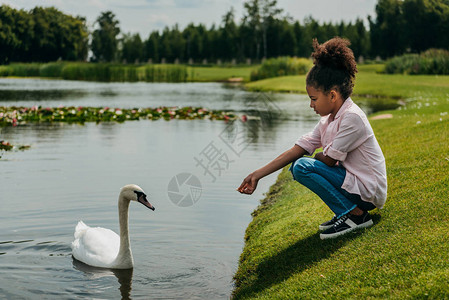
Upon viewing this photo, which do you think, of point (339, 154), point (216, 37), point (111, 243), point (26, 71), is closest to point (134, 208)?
point (111, 243)

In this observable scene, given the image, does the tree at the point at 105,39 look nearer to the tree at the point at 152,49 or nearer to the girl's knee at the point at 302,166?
the tree at the point at 152,49

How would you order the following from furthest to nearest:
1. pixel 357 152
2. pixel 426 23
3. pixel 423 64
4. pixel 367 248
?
pixel 426 23, pixel 423 64, pixel 357 152, pixel 367 248

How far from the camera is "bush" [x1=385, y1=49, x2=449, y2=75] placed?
45.8m

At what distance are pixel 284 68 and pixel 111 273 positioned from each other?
54.9 m

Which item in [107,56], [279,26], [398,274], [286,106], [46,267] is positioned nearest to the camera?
[398,274]

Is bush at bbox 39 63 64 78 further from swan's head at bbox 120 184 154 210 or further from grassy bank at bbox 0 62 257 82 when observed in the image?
swan's head at bbox 120 184 154 210

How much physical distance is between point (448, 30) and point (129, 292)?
66024 mm

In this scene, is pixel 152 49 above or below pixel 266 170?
above

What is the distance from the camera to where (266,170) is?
5516 mm

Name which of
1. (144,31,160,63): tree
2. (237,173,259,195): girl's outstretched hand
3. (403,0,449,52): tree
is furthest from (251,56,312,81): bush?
(144,31,160,63): tree

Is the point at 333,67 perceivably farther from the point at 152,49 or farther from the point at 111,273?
the point at 152,49

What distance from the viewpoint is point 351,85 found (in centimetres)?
571

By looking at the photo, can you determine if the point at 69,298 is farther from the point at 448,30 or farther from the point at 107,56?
the point at 107,56

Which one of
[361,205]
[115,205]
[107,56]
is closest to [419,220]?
[361,205]
